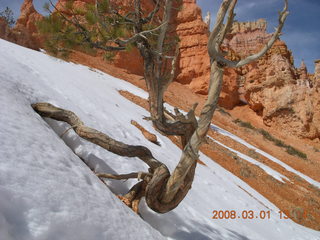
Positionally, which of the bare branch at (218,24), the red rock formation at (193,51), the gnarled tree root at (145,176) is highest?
the red rock formation at (193,51)

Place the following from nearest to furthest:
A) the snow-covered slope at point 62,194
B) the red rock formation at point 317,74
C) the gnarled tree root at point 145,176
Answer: the snow-covered slope at point 62,194
the gnarled tree root at point 145,176
the red rock formation at point 317,74

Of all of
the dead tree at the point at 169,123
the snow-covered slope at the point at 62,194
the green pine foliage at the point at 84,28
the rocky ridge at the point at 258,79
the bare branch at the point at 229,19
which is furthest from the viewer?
the rocky ridge at the point at 258,79

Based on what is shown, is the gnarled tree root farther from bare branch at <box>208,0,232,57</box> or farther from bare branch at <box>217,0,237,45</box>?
bare branch at <box>217,0,237,45</box>

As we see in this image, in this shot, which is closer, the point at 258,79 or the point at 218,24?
the point at 218,24

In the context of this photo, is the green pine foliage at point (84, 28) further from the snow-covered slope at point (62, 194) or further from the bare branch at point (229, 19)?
the bare branch at point (229, 19)

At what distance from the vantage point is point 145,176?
12.1 ft

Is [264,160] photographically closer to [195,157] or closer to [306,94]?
[195,157]

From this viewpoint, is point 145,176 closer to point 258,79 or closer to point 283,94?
point 283,94

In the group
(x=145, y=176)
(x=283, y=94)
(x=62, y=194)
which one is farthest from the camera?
(x=283, y=94)

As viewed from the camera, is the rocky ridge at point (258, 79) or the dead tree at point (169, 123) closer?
the dead tree at point (169, 123)

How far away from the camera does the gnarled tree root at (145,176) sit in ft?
11.2

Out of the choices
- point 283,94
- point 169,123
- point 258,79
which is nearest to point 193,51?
point 258,79

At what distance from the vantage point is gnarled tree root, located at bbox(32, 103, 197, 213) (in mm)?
3403

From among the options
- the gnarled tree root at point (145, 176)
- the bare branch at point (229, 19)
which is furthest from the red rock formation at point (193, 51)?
the bare branch at point (229, 19)
